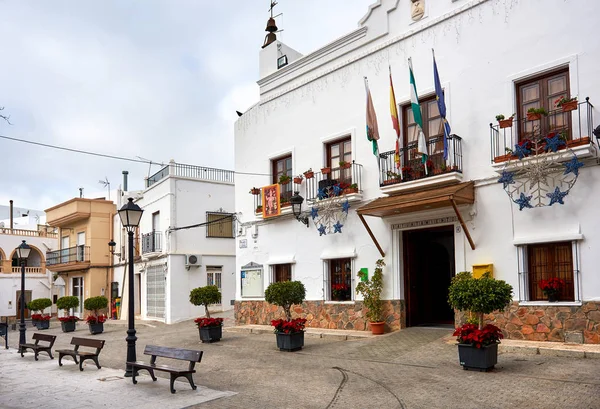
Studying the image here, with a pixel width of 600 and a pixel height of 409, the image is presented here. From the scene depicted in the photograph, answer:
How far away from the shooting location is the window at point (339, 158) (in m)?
15.2

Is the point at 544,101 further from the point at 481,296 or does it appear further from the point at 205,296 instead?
the point at 205,296

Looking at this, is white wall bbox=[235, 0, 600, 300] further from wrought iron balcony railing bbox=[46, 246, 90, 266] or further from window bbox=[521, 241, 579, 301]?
wrought iron balcony railing bbox=[46, 246, 90, 266]

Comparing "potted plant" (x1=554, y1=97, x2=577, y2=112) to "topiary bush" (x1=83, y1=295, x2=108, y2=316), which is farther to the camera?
"topiary bush" (x1=83, y1=295, x2=108, y2=316)

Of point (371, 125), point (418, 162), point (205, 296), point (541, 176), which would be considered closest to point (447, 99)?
point (418, 162)

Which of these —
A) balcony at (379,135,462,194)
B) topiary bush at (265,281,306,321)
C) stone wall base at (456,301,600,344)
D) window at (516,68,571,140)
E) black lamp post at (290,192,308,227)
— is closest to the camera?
stone wall base at (456,301,600,344)

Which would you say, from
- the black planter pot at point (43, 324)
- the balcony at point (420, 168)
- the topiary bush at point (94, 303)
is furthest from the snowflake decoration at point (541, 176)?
the black planter pot at point (43, 324)

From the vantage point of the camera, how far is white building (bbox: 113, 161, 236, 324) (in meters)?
23.7

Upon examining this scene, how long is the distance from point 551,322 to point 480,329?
8.27ft

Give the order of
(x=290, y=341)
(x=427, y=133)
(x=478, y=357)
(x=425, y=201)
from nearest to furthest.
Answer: (x=478, y=357) → (x=425, y=201) → (x=290, y=341) → (x=427, y=133)

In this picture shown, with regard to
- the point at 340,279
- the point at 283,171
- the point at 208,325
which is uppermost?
the point at 283,171

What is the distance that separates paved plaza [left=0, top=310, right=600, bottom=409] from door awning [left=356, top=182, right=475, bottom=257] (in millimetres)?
2806

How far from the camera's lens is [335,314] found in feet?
49.2

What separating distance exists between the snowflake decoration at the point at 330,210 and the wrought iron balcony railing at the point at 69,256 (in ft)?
63.8

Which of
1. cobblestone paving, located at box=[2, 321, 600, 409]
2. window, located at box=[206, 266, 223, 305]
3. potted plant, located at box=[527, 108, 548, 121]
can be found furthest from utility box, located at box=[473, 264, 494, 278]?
window, located at box=[206, 266, 223, 305]
